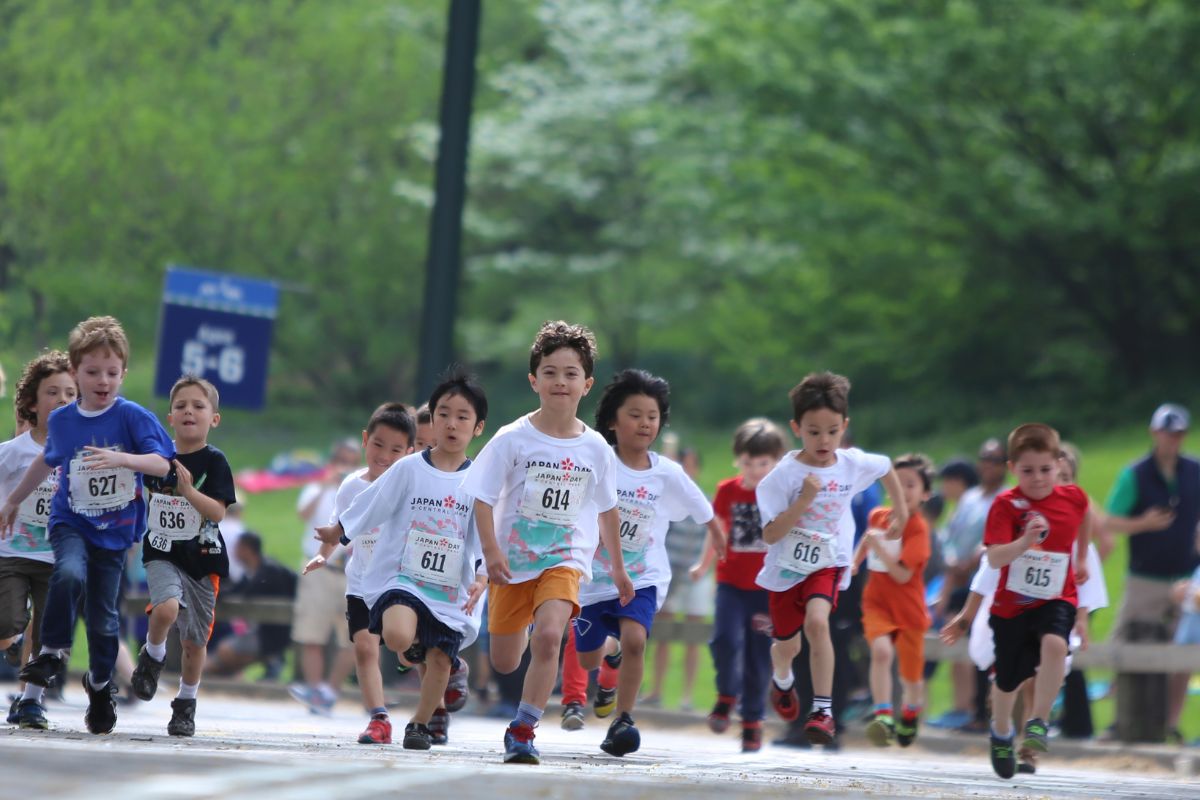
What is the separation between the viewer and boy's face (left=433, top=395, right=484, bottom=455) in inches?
342

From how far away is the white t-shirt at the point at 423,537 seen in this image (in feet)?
28.1

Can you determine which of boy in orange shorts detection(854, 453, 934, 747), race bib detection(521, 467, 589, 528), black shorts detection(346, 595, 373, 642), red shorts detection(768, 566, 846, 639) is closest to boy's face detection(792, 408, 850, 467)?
red shorts detection(768, 566, 846, 639)

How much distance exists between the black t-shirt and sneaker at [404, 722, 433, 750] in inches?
45.1

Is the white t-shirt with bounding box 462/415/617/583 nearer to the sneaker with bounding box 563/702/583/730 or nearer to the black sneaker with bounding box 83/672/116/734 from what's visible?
the black sneaker with bounding box 83/672/116/734

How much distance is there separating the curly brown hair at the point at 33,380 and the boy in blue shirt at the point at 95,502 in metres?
0.83

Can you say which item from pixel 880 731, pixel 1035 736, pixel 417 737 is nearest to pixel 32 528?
pixel 417 737

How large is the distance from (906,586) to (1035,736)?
2160mm

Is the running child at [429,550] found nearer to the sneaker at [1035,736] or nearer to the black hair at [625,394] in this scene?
the black hair at [625,394]

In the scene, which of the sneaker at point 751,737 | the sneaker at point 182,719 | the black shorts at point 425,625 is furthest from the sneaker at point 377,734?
the sneaker at point 751,737

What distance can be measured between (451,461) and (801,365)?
26554 millimetres

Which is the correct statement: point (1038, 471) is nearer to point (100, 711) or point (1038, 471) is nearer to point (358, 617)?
point (358, 617)

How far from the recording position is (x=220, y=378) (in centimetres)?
1622

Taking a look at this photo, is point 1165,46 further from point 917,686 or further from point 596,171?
point 917,686

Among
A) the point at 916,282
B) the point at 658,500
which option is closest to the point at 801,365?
the point at 916,282
